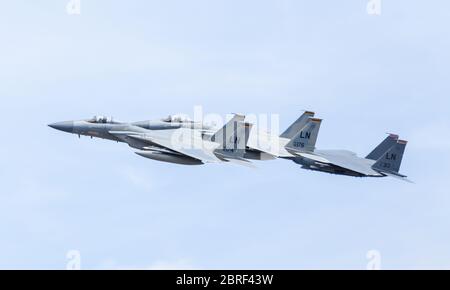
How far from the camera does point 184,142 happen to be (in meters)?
71.9

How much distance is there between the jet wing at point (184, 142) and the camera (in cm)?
6958

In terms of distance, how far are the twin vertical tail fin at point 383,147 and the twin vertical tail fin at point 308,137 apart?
6.00 meters

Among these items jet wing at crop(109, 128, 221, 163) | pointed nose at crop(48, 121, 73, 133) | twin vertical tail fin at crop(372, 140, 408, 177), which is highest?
pointed nose at crop(48, 121, 73, 133)

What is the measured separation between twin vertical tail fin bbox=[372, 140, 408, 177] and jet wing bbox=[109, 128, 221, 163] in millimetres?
13465

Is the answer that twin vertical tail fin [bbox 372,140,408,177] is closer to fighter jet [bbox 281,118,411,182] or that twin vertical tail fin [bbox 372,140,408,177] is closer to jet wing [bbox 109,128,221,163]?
fighter jet [bbox 281,118,411,182]

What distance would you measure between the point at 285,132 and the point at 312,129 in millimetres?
3838

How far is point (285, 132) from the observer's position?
3105 inches

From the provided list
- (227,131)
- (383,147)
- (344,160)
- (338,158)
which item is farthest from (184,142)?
(383,147)

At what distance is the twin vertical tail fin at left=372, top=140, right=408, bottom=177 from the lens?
76.5 metres

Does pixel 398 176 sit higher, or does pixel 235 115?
pixel 235 115

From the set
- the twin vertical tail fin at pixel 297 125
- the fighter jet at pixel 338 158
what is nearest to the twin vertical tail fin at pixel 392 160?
the fighter jet at pixel 338 158

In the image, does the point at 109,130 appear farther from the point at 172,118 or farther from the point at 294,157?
the point at 294,157

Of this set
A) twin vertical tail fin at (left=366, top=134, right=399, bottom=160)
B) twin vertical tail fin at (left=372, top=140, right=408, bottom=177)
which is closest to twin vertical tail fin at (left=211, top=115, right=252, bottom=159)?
twin vertical tail fin at (left=372, top=140, right=408, bottom=177)

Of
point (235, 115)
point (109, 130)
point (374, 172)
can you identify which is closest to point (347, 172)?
point (374, 172)
